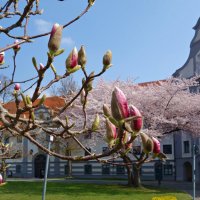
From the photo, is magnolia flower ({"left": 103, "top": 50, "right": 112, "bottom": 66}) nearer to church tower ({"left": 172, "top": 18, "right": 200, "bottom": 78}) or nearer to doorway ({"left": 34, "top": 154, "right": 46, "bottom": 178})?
church tower ({"left": 172, "top": 18, "right": 200, "bottom": 78})

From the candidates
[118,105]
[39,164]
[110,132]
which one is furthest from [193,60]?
[118,105]

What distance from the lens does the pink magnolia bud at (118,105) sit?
1607 millimetres

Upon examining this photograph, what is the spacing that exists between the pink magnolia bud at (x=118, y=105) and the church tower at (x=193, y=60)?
126 feet

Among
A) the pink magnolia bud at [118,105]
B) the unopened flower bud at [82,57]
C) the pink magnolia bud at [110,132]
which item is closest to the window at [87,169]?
the unopened flower bud at [82,57]

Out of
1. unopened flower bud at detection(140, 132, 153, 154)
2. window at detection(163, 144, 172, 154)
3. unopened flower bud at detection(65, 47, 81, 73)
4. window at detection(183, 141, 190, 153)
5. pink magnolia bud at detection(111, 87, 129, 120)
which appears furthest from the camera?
window at detection(163, 144, 172, 154)

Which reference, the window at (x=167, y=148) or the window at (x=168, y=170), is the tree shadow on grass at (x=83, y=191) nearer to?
the window at (x=168, y=170)

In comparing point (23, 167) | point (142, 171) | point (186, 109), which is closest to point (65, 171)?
point (23, 167)

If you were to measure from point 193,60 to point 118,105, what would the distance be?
128 feet

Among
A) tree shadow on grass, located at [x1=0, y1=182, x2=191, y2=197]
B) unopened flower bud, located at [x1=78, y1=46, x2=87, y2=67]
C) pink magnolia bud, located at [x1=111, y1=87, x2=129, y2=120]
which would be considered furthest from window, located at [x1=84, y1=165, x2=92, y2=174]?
pink magnolia bud, located at [x1=111, y1=87, x2=129, y2=120]

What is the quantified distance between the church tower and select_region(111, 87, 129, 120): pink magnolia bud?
1506 inches

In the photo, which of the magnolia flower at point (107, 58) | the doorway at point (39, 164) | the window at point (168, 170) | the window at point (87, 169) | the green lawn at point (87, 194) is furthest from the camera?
the doorway at point (39, 164)

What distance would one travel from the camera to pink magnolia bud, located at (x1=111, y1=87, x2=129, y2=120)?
1.61 m

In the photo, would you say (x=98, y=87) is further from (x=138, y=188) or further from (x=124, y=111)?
(x=124, y=111)

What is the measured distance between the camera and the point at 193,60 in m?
39.3
